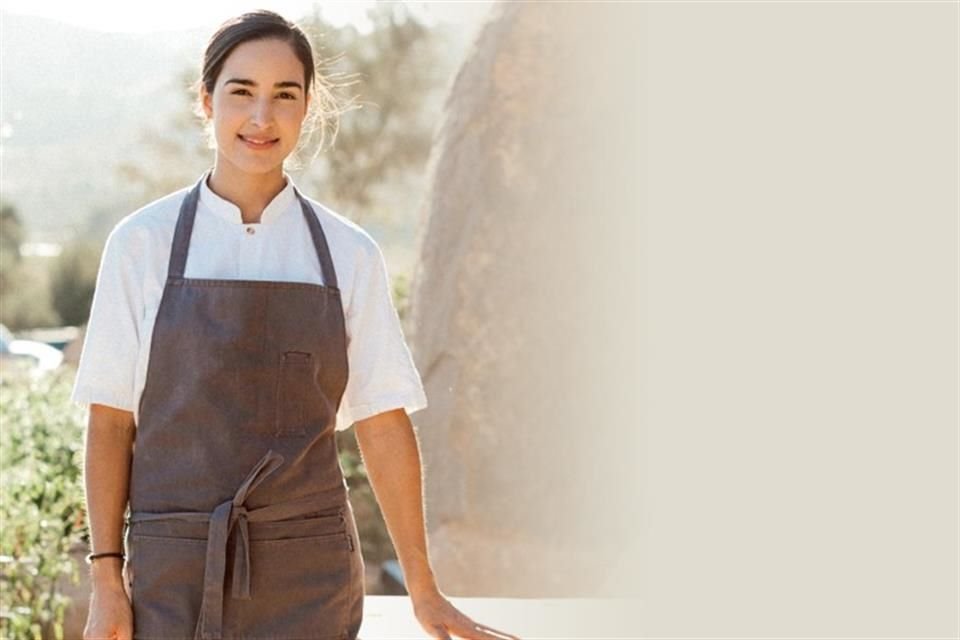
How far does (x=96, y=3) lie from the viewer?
9.05 meters

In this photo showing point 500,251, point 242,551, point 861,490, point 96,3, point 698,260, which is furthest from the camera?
point 96,3

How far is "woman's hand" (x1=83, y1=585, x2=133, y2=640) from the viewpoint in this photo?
2.21m

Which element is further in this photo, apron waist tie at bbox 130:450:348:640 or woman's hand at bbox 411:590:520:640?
woman's hand at bbox 411:590:520:640

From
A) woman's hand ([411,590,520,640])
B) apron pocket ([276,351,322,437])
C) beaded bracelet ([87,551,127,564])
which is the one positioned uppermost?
apron pocket ([276,351,322,437])

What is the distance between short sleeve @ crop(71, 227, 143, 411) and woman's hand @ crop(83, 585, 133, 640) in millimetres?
232

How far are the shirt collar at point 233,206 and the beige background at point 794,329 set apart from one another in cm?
287

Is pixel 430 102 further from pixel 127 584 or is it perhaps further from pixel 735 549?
pixel 127 584

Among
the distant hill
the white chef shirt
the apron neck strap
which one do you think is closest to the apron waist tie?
the white chef shirt

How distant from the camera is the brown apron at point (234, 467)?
7.32 ft

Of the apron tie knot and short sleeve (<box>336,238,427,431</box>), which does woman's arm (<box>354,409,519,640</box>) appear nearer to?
short sleeve (<box>336,238,427,431</box>)

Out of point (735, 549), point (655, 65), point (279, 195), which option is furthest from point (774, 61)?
point (279, 195)

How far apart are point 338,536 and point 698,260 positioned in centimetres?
332

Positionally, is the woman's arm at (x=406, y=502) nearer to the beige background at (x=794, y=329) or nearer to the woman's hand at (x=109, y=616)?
the woman's hand at (x=109, y=616)

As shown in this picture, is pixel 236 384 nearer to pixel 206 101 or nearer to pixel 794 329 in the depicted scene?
pixel 206 101
